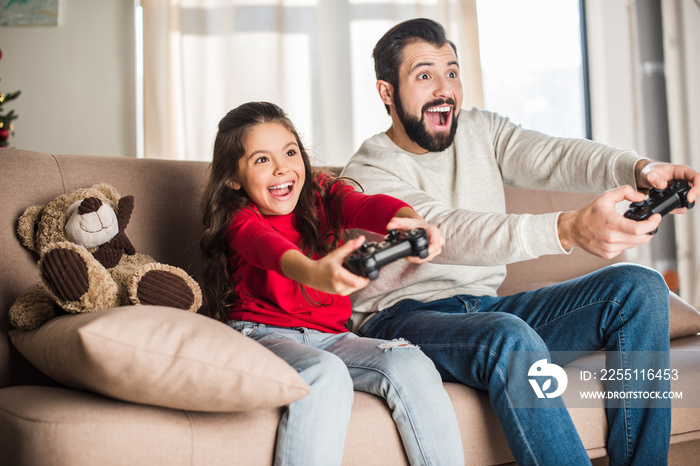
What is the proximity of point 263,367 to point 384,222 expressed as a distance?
0.44 metres

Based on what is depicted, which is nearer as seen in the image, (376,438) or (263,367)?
(263,367)

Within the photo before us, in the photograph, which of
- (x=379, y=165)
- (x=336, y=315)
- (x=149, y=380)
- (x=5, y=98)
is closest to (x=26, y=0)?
(x=5, y=98)

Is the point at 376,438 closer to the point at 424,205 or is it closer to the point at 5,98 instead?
the point at 424,205

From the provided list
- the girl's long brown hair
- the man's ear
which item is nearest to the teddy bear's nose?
the girl's long brown hair

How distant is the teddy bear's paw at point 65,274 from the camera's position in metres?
1.06

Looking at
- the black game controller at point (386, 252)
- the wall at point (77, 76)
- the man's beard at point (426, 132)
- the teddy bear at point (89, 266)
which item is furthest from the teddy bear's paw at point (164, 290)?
the wall at point (77, 76)

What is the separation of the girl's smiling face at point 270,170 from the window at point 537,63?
237cm

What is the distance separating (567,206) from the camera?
1.97 metres

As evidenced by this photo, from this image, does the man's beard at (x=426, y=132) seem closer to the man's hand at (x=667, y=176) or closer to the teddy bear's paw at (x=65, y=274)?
the man's hand at (x=667, y=176)

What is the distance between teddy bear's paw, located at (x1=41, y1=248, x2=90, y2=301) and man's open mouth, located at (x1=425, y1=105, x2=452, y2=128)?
2.90 feet

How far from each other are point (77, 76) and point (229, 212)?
236 centimetres

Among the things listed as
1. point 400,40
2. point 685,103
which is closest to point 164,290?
point 400,40

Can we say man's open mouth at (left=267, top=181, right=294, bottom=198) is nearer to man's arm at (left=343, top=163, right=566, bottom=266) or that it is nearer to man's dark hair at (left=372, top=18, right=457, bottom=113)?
man's arm at (left=343, top=163, right=566, bottom=266)

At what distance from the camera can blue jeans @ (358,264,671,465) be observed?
3.32ft
